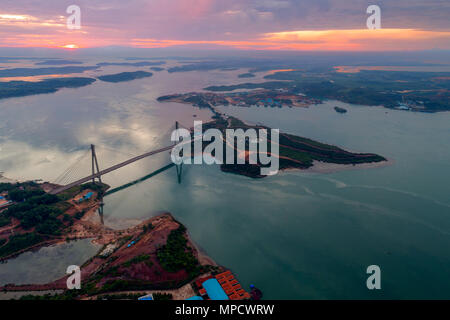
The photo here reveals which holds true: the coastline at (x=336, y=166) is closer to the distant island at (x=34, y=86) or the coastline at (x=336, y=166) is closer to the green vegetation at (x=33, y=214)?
the green vegetation at (x=33, y=214)

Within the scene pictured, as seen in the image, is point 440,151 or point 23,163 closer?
point 23,163

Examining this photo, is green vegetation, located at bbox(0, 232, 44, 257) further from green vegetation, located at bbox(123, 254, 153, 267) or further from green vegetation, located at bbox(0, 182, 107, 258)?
green vegetation, located at bbox(123, 254, 153, 267)

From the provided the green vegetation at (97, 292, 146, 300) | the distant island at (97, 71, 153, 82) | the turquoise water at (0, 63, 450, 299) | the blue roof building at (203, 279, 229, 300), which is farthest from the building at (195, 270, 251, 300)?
the distant island at (97, 71, 153, 82)

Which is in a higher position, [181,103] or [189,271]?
[181,103]

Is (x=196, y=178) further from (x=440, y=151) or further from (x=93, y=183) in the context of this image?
(x=440, y=151)

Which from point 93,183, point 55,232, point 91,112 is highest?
point 91,112
